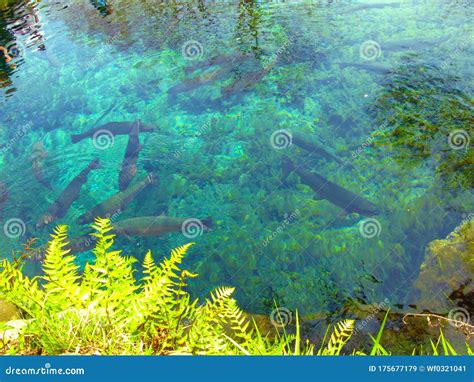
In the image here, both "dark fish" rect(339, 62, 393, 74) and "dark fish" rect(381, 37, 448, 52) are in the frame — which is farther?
"dark fish" rect(381, 37, 448, 52)

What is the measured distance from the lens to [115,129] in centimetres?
923

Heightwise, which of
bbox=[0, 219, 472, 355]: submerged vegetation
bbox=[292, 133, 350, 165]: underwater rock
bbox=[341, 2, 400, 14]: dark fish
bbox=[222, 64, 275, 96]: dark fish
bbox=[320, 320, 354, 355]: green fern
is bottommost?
bbox=[292, 133, 350, 165]: underwater rock

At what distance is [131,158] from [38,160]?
2.52 metres

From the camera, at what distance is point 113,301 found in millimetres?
2611

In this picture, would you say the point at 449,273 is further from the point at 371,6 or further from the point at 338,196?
the point at 371,6

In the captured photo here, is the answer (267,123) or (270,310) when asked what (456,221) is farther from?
(267,123)

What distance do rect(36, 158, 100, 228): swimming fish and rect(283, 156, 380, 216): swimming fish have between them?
4701mm

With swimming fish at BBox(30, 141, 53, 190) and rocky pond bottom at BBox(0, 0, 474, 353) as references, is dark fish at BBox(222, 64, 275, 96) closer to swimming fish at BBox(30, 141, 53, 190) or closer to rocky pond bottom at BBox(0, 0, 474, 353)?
rocky pond bottom at BBox(0, 0, 474, 353)

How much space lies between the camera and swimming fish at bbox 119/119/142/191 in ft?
24.9

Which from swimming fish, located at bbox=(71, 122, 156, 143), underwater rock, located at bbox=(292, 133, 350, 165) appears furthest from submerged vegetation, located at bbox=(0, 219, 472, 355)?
swimming fish, located at bbox=(71, 122, 156, 143)

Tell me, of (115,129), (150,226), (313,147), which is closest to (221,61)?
(115,129)

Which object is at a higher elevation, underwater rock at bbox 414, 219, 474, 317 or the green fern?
the green fern

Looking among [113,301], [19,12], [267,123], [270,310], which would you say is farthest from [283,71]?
[19,12]

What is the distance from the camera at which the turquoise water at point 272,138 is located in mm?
5730
